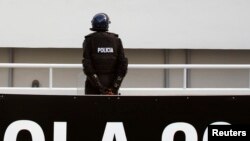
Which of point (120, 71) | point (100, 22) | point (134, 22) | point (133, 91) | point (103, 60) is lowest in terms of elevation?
point (133, 91)

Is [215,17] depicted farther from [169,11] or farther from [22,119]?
[22,119]

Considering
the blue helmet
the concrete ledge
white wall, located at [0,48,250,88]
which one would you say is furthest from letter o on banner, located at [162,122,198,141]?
white wall, located at [0,48,250,88]

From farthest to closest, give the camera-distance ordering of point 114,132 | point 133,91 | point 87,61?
point 133,91 → point 87,61 → point 114,132

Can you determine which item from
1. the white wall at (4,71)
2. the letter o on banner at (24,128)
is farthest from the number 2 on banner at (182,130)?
the white wall at (4,71)

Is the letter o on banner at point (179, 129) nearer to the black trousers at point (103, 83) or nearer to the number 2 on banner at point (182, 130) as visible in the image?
the number 2 on banner at point (182, 130)

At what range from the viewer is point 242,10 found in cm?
1019

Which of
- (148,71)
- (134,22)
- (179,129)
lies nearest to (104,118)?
(179,129)

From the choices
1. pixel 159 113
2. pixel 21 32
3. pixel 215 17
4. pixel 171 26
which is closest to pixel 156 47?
pixel 171 26

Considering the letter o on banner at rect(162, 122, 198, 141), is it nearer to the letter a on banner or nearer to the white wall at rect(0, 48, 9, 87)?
the letter a on banner

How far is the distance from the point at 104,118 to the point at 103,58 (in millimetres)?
1627

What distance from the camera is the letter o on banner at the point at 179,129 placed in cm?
542

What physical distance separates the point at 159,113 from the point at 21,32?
501 centimetres

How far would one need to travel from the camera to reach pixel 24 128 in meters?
5.42

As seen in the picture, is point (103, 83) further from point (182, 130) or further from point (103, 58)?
point (182, 130)
